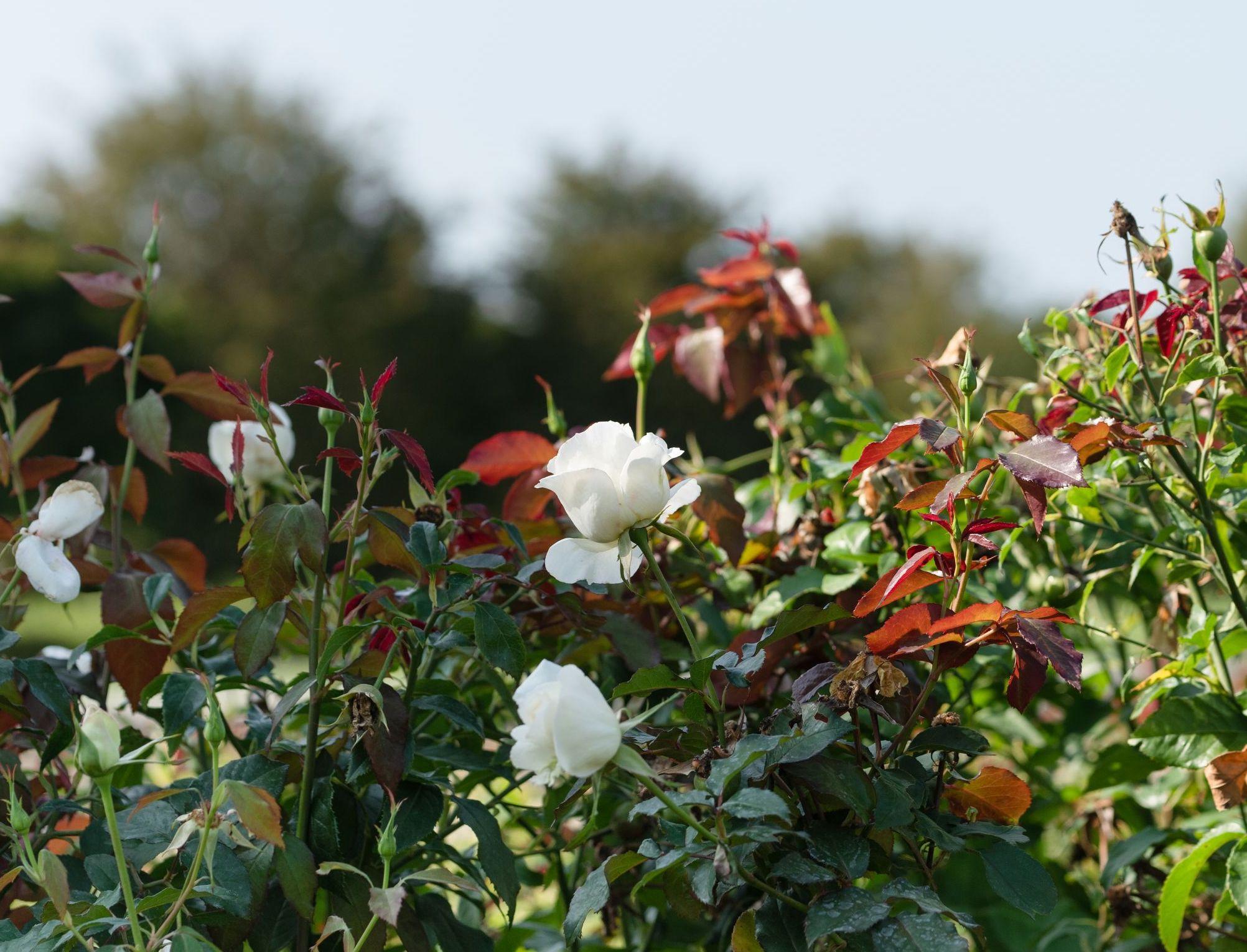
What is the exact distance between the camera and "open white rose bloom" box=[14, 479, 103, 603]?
80 centimetres

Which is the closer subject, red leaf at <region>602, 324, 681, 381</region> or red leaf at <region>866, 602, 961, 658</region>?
red leaf at <region>866, 602, 961, 658</region>

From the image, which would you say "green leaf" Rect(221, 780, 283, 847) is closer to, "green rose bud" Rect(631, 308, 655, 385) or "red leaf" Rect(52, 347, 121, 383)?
"green rose bud" Rect(631, 308, 655, 385)

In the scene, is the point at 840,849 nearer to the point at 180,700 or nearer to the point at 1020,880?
the point at 1020,880

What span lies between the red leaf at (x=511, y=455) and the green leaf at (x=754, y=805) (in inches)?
18.7

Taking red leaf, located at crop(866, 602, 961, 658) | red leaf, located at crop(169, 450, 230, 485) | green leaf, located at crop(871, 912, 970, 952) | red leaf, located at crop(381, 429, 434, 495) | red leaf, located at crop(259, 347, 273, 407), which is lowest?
green leaf, located at crop(871, 912, 970, 952)

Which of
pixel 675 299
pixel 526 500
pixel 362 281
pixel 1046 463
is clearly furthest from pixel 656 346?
pixel 362 281

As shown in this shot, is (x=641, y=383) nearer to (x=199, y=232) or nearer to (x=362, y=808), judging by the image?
(x=362, y=808)

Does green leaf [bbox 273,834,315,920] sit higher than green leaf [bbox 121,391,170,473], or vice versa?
green leaf [bbox 121,391,170,473]

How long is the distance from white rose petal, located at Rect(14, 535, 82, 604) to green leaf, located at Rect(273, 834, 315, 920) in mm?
261

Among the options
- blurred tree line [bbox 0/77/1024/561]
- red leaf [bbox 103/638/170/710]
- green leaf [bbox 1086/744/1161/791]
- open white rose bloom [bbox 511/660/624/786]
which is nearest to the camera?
open white rose bloom [bbox 511/660/624/786]

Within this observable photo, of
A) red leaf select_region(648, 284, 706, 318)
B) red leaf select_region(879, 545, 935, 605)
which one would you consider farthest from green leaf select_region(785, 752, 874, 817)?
red leaf select_region(648, 284, 706, 318)

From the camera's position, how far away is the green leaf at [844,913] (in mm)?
599

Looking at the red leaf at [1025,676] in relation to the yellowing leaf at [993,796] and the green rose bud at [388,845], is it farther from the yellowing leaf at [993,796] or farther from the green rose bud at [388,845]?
the green rose bud at [388,845]

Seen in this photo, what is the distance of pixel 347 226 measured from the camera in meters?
14.8
